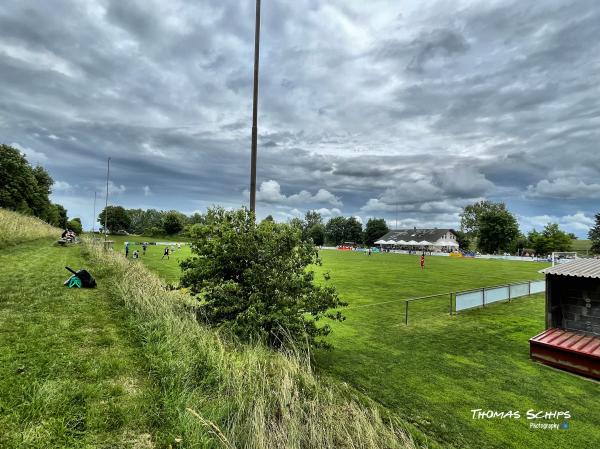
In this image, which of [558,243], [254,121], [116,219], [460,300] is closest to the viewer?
[254,121]

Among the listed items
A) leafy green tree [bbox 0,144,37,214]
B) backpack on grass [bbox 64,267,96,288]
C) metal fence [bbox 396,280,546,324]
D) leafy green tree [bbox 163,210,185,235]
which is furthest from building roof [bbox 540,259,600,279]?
leafy green tree [bbox 163,210,185,235]

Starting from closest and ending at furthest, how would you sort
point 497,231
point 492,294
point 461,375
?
point 461,375 < point 492,294 < point 497,231

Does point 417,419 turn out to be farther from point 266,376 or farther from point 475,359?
point 475,359

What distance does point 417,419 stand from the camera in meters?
6.36

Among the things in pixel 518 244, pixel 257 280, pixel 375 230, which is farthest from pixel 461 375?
pixel 375 230

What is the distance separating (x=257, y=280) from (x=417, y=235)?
104390 millimetres

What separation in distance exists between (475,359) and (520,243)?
9663 cm

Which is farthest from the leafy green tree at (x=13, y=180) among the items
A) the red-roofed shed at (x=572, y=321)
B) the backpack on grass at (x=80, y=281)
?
the red-roofed shed at (x=572, y=321)

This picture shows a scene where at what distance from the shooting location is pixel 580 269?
31.4 ft

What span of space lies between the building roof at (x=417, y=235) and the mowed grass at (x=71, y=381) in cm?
10046

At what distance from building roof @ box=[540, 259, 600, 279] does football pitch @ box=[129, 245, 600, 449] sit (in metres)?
2.58

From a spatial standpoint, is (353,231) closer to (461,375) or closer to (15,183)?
(15,183)

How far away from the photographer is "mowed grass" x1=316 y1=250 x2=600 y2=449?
617 cm

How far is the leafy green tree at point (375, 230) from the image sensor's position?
12000cm
